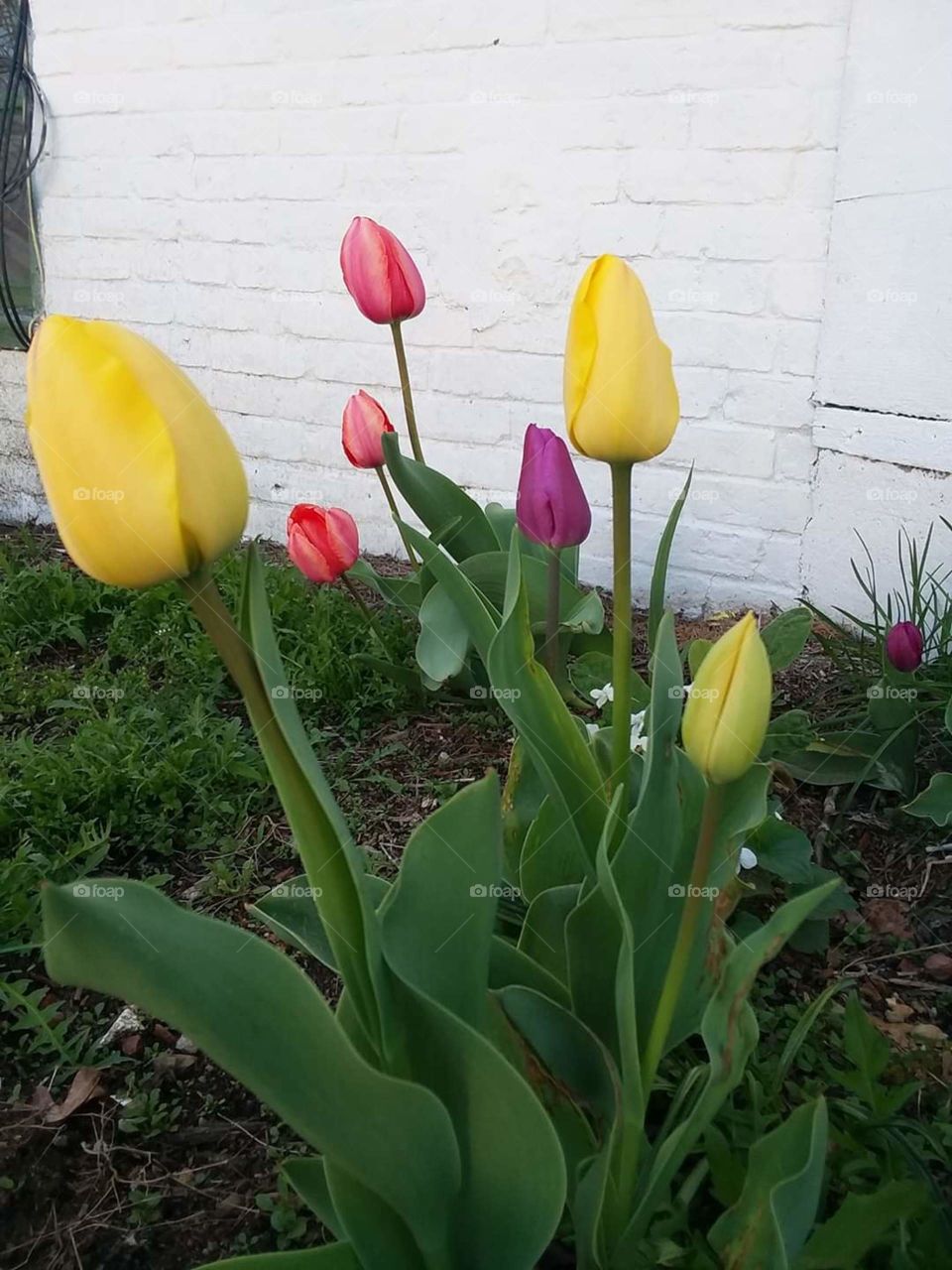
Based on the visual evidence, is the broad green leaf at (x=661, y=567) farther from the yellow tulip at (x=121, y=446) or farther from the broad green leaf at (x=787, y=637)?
the yellow tulip at (x=121, y=446)

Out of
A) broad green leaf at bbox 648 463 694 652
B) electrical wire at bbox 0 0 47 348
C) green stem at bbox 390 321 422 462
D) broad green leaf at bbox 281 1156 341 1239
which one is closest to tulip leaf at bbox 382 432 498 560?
green stem at bbox 390 321 422 462

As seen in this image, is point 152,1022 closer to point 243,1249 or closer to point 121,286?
point 243,1249

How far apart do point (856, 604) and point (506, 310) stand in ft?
3.06

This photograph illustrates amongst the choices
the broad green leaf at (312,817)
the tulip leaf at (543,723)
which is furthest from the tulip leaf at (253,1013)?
the tulip leaf at (543,723)

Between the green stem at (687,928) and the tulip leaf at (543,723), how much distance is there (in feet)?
0.55

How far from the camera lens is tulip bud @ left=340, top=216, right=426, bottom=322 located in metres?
1.55

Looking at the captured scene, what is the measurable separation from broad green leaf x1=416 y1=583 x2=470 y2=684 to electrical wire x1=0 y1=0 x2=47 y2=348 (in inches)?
78.2

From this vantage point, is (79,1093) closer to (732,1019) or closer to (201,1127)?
(201,1127)

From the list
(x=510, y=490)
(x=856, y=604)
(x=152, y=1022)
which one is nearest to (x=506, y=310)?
(x=510, y=490)

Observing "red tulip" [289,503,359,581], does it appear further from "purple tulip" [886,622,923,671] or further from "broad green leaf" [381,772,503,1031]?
"broad green leaf" [381,772,503,1031]

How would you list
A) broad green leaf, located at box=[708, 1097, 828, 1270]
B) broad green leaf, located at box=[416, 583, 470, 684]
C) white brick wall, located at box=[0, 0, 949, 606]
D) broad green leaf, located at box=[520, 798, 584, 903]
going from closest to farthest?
broad green leaf, located at box=[708, 1097, 828, 1270] → broad green leaf, located at box=[520, 798, 584, 903] → broad green leaf, located at box=[416, 583, 470, 684] → white brick wall, located at box=[0, 0, 949, 606]

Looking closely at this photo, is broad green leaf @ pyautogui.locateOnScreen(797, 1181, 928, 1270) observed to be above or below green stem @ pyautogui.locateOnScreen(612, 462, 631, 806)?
below

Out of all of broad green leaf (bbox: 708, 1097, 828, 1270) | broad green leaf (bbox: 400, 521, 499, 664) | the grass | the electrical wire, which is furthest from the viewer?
the electrical wire

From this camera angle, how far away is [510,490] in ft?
7.61
